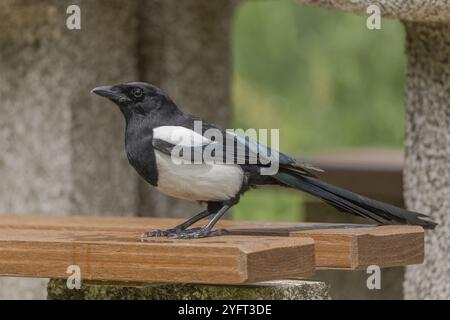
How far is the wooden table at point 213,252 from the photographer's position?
2.70 metres

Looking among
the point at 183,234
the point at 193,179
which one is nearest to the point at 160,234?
the point at 183,234

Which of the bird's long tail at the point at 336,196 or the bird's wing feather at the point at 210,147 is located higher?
the bird's wing feather at the point at 210,147

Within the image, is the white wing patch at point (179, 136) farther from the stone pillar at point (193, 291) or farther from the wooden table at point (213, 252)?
the stone pillar at point (193, 291)

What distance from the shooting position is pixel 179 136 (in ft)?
9.67

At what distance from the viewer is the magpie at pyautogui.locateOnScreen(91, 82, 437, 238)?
2932mm

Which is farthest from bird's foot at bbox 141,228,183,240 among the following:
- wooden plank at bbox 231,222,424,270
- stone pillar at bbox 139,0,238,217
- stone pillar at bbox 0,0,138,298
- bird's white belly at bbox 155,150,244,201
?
stone pillar at bbox 139,0,238,217

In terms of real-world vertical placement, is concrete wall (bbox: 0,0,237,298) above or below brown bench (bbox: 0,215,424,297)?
above

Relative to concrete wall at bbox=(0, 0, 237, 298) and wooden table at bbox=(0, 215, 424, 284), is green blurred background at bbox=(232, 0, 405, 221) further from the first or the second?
wooden table at bbox=(0, 215, 424, 284)

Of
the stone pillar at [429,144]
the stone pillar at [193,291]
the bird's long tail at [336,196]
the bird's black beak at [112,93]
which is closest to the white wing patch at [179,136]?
the bird's black beak at [112,93]

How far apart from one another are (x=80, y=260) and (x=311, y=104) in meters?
5.40

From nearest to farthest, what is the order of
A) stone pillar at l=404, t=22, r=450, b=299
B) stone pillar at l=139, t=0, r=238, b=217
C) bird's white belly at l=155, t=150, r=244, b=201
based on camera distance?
bird's white belly at l=155, t=150, r=244, b=201, stone pillar at l=404, t=22, r=450, b=299, stone pillar at l=139, t=0, r=238, b=217

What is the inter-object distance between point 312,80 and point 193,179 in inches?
204

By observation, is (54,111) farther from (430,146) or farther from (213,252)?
(213,252)

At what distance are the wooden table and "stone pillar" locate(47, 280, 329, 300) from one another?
0.11m
